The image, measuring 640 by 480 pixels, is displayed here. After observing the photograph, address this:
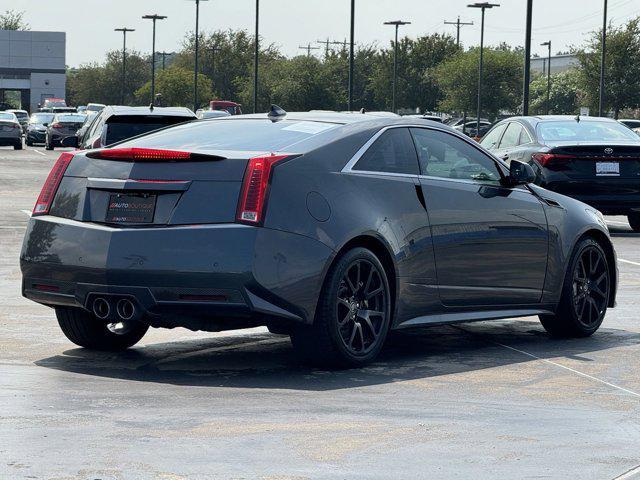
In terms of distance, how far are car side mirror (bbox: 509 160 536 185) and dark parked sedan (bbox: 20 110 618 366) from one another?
24 mm

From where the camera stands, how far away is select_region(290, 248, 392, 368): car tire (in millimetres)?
A: 8383

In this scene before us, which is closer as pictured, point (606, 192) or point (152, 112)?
point (606, 192)

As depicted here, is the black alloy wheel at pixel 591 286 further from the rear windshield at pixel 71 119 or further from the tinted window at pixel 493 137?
the rear windshield at pixel 71 119

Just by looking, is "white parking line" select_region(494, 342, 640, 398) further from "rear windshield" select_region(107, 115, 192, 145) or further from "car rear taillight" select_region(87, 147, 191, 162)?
"rear windshield" select_region(107, 115, 192, 145)

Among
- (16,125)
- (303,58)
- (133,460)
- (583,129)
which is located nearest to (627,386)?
(133,460)

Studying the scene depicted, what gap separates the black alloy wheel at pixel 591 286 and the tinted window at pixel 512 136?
10.5 m

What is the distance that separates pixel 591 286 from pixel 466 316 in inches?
55.7

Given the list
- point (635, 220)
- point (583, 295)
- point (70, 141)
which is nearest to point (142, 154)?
point (583, 295)

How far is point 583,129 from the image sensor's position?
20.6 metres

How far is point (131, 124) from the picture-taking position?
2147cm

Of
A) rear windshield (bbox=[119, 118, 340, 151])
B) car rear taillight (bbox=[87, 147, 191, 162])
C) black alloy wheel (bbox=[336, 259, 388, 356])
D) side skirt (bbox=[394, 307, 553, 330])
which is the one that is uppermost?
rear windshield (bbox=[119, 118, 340, 151])

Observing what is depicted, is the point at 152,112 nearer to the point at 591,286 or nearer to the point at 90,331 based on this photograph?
the point at 591,286

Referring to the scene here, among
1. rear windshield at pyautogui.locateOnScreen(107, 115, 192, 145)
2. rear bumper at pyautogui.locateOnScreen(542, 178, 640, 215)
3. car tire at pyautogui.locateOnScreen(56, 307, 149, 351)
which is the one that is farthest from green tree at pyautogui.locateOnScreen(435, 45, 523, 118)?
car tire at pyautogui.locateOnScreen(56, 307, 149, 351)

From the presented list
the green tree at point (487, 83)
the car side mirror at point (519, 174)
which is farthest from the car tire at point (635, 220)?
the green tree at point (487, 83)
